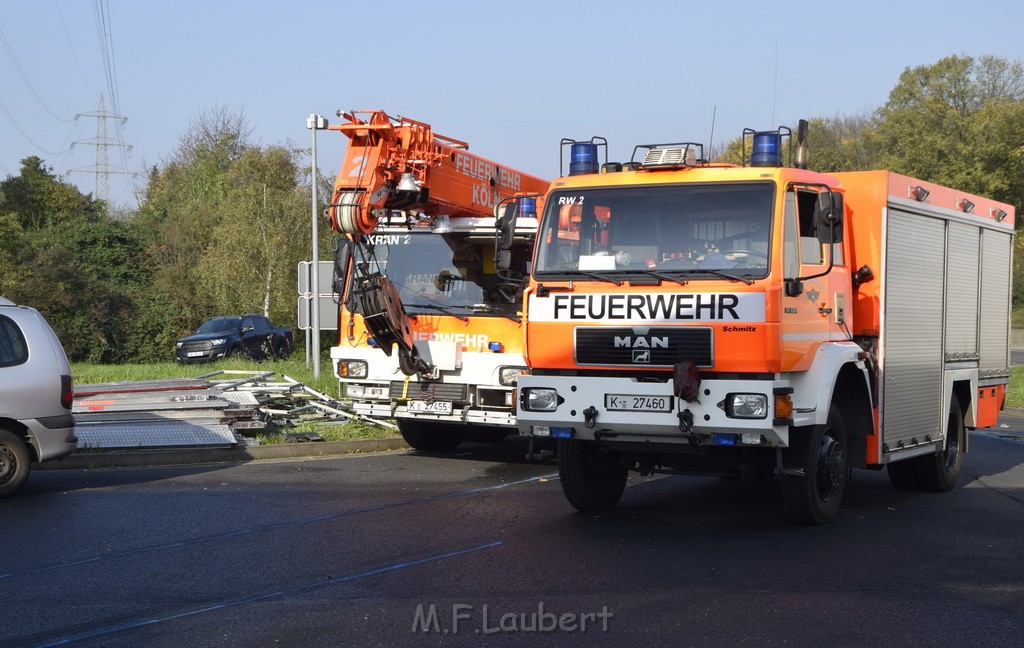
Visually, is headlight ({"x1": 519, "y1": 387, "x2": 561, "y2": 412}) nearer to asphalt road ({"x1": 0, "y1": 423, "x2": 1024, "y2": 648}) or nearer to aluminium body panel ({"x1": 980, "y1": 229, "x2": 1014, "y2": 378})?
asphalt road ({"x1": 0, "y1": 423, "x2": 1024, "y2": 648})

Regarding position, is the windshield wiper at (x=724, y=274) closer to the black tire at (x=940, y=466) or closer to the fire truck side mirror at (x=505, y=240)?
the fire truck side mirror at (x=505, y=240)

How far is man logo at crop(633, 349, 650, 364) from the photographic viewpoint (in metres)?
8.51

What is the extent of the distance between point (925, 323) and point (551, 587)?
17.5 ft

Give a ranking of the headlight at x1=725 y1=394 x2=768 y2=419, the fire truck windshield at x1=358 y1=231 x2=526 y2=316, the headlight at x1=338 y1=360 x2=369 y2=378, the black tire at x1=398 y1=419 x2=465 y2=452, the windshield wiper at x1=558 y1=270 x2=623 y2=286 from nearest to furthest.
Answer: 1. the headlight at x1=725 y1=394 x2=768 y2=419
2. the windshield wiper at x1=558 y1=270 x2=623 y2=286
3. the fire truck windshield at x1=358 y1=231 x2=526 y2=316
4. the headlight at x1=338 y1=360 x2=369 y2=378
5. the black tire at x1=398 y1=419 x2=465 y2=452

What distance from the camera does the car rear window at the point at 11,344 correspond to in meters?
10.4

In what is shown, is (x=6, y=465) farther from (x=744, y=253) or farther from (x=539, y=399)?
(x=744, y=253)

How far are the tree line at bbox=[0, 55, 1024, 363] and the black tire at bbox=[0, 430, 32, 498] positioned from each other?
23.9 meters

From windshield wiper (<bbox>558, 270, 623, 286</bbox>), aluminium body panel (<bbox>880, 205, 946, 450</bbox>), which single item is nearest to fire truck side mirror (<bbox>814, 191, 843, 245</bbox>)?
aluminium body panel (<bbox>880, 205, 946, 450</bbox>)

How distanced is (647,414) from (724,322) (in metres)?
0.90

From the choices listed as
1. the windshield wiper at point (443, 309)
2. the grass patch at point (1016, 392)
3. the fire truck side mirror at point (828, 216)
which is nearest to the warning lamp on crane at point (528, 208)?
the windshield wiper at point (443, 309)

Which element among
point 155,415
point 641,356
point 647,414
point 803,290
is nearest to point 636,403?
point 647,414

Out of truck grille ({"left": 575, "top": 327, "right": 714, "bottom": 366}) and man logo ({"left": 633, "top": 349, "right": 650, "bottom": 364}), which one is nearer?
truck grille ({"left": 575, "top": 327, "right": 714, "bottom": 366})

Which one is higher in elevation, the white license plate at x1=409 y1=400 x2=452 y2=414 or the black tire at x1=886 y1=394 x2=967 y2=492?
the white license plate at x1=409 y1=400 x2=452 y2=414

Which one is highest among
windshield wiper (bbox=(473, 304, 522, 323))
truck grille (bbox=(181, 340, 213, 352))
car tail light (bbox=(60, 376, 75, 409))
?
windshield wiper (bbox=(473, 304, 522, 323))
